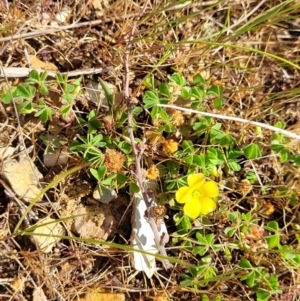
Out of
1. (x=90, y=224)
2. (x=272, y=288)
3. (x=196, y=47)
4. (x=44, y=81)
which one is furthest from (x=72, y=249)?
(x=196, y=47)

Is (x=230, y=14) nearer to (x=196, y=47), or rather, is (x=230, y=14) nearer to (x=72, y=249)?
(x=196, y=47)

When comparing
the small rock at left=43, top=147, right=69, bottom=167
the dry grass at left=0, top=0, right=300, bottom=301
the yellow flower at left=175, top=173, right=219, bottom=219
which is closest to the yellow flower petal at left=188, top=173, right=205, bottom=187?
the yellow flower at left=175, top=173, right=219, bottom=219

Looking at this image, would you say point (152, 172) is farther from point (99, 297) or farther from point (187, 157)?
point (99, 297)

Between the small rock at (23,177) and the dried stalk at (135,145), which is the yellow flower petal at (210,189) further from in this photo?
the small rock at (23,177)

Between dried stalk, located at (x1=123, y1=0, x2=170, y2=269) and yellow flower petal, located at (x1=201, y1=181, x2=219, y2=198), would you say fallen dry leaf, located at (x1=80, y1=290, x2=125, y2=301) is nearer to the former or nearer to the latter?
dried stalk, located at (x1=123, y1=0, x2=170, y2=269)

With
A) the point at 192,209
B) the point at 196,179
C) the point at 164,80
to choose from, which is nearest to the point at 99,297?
the point at 192,209

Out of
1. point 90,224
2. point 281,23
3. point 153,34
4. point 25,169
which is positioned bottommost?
point 90,224

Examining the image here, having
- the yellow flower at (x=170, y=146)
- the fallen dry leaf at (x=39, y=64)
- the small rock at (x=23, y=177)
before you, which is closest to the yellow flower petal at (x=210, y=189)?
the yellow flower at (x=170, y=146)
